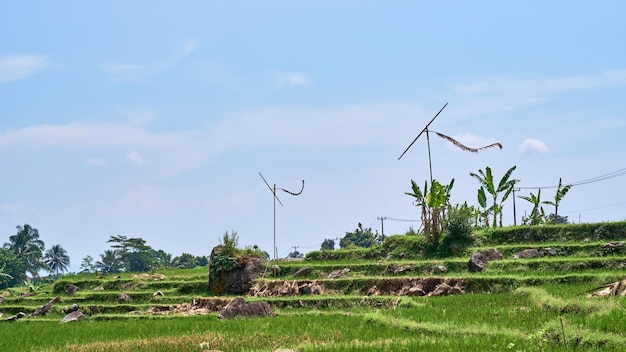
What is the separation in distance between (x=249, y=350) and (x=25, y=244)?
225ft

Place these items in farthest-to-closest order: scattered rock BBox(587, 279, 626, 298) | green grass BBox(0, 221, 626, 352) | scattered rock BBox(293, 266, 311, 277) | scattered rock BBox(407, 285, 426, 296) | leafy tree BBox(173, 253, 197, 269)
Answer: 1. leafy tree BBox(173, 253, 197, 269)
2. scattered rock BBox(293, 266, 311, 277)
3. scattered rock BBox(407, 285, 426, 296)
4. scattered rock BBox(587, 279, 626, 298)
5. green grass BBox(0, 221, 626, 352)

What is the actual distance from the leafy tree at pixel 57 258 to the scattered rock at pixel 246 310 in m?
77.3

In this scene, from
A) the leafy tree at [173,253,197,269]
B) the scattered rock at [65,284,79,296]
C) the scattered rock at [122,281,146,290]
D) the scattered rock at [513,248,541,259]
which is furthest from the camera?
the leafy tree at [173,253,197,269]

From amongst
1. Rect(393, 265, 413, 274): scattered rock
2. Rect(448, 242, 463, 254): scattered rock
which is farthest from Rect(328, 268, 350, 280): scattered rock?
Rect(448, 242, 463, 254): scattered rock

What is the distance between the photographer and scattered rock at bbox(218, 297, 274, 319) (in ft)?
66.0

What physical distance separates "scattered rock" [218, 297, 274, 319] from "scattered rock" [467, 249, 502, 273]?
28.8 feet

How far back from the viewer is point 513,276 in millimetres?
22344

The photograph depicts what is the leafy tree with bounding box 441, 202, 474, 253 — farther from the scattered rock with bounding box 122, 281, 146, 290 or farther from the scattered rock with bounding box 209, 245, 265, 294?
the scattered rock with bounding box 122, 281, 146, 290

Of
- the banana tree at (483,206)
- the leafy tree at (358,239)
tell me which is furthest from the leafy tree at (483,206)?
the leafy tree at (358,239)

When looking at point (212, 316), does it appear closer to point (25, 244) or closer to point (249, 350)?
point (249, 350)

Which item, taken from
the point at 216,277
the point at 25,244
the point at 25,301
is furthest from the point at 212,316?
the point at 25,244

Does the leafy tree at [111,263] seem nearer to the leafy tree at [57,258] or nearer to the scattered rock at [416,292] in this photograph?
the leafy tree at [57,258]

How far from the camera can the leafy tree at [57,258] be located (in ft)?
298

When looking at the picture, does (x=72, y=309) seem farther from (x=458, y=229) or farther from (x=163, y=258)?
(x=163, y=258)
